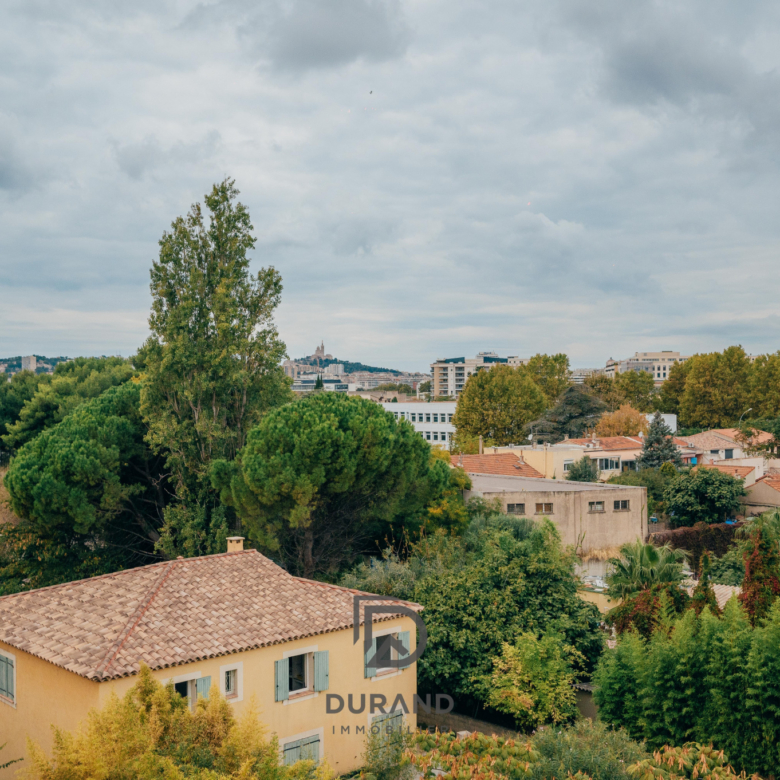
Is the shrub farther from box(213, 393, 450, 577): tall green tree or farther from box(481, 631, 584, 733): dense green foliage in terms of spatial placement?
box(213, 393, 450, 577): tall green tree

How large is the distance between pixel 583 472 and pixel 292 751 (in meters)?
36.5

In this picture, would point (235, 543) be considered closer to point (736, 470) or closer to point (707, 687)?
point (707, 687)

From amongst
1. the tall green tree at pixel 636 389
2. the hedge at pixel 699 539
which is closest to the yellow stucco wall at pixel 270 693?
the hedge at pixel 699 539

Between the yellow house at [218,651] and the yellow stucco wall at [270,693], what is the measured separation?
23 mm

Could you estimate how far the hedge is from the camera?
42094 millimetres

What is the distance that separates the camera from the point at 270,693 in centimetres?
1631

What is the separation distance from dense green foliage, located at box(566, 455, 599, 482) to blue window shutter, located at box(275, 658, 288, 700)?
116 feet

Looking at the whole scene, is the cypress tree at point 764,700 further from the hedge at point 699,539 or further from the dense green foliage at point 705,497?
the dense green foliage at point 705,497

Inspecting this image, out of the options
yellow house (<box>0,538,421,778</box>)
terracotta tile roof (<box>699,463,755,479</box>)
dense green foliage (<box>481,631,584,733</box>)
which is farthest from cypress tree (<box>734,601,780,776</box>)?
terracotta tile roof (<box>699,463,755,479</box>)

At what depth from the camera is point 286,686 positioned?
16.5 m

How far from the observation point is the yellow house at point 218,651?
1494 cm

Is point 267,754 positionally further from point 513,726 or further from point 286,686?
point 513,726

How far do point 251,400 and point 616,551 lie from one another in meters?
19.4

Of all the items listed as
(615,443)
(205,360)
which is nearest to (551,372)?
(615,443)
